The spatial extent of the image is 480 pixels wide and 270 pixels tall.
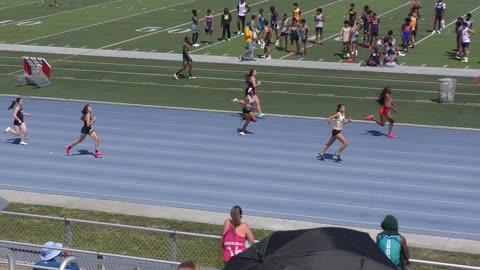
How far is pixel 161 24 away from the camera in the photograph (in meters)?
48.4

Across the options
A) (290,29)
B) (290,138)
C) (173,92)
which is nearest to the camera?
(290,138)

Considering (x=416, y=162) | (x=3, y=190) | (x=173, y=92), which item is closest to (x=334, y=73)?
(x=173, y=92)

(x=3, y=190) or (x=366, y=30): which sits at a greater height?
(x=366, y=30)

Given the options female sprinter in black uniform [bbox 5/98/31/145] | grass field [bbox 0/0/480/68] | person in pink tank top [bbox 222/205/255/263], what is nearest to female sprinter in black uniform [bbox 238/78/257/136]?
female sprinter in black uniform [bbox 5/98/31/145]

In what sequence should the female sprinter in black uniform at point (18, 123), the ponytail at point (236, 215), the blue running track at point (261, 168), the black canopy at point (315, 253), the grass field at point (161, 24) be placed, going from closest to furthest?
1. the black canopy at point (315, 253)
2. the ponytail at point (236, 215)
3. the blue running track at point (261, 168)
4. the female sprinter in black uniform at point (18, 123)
5. the grass field at point (161, 24)

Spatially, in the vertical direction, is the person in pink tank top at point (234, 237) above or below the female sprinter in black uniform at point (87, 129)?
below

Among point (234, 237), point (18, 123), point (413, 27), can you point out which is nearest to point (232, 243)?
point (234, 237)

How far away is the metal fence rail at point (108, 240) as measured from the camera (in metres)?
14.4

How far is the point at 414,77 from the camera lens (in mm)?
35594

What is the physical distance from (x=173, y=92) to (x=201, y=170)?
1001 centimetres

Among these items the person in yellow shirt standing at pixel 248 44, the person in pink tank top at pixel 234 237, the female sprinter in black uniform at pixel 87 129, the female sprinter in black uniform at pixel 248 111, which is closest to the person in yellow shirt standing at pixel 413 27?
the person in yellow shirt standing at pixel 248 44

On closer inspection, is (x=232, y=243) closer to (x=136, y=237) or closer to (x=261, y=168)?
(x=136, y=237)

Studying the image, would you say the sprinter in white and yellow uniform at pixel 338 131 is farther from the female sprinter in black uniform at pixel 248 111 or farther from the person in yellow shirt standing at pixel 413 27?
the person in yellow shirt standing at pixel 413 27

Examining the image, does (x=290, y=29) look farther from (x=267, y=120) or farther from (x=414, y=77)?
(x=267, y=120)
